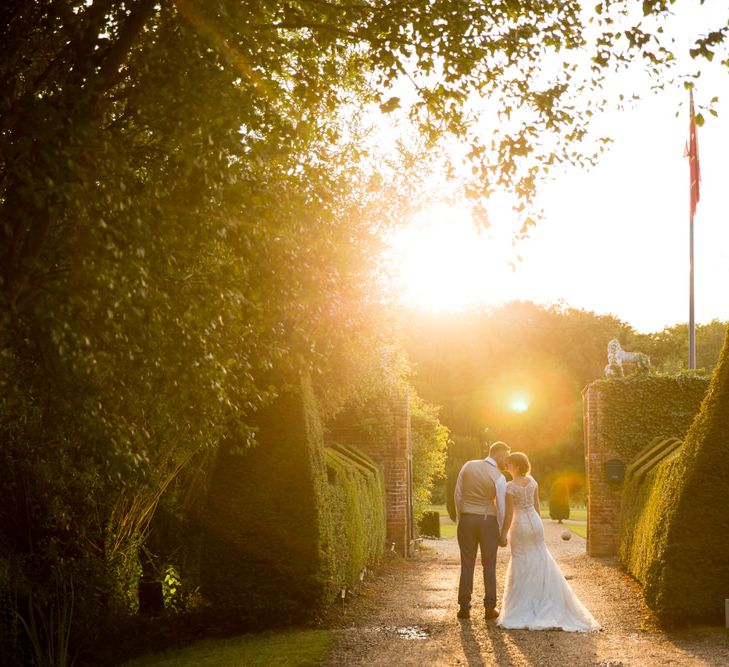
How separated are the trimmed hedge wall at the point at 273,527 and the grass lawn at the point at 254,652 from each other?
408 millimetres

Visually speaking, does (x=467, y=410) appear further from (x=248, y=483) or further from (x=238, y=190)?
(x=238, y=190)

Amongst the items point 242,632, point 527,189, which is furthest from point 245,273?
point 242,632

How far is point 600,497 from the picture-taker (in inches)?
739

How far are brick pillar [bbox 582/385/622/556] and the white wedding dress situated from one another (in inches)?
328

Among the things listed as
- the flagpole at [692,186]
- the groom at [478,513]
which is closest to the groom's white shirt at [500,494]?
the groom at [478,513]

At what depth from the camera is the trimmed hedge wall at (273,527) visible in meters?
9.91

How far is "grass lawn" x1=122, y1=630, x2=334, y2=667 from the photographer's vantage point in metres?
8.10

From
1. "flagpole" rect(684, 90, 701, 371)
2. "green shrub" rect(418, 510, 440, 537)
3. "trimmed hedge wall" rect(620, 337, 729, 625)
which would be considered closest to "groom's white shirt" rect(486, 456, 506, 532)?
"trimmed hedge wall" rect(620, 337, 729, 625)

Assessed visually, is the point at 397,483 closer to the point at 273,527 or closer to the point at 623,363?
the point at 623,363

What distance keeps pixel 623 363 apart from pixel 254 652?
533 inches

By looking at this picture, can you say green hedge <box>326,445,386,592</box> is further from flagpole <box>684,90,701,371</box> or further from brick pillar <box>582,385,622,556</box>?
flagpole <box>684,90,701,371</box>

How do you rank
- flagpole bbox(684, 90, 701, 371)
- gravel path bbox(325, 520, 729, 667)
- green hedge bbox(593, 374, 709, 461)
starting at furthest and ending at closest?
flagpole bbox(684, 90, 701, 371), green hedge bbox(593, 374, 709, 461), gravel path bbox(325, 520, 729, 667)

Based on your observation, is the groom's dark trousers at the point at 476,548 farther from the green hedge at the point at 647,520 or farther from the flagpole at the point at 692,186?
the flagpole at the point at 692,186

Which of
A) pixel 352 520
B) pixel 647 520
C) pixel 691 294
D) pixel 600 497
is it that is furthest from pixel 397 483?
pixel 691 294
